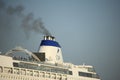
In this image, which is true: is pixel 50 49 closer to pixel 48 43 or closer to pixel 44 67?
pixel 48 43

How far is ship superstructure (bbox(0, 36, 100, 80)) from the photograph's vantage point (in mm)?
41562

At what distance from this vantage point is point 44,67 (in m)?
44.8

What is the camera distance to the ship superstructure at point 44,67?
41.6 m

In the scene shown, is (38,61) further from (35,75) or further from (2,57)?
(2,57)

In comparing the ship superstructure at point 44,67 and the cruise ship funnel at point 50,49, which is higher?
the cruise ship funnel at point 50,49

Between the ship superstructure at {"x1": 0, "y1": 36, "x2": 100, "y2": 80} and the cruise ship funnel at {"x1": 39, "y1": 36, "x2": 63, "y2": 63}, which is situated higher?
the cruise ship funnel at {"x1": 39, "y1": 36, "x2": 63, "y2": 63}

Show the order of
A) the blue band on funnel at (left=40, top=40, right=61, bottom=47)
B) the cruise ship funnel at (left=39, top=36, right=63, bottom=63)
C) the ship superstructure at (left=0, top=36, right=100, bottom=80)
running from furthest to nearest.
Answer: the blue band on funnel at (left=40, top=40, right=61, bottom=47), the cruise ship funnel at (left=39, top=36, right=63, bottom=63), the ship superstructure at (left=0, top=36, right=100, bottom=80)

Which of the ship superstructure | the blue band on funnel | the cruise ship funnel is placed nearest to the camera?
the ship superstructure

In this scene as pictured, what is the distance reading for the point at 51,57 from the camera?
49469 mm

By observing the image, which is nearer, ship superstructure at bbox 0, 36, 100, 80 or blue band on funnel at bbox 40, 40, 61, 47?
ship superstructure at bbox 0, 36, 100, 80

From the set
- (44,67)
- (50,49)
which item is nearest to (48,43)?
(50,49)

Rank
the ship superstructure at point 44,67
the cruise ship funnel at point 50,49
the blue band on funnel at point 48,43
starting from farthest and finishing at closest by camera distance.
→ the blue band on funnel at point 48,43 → the cruise ship funnel at point 50,49 → the ship superstructure at point 44,67

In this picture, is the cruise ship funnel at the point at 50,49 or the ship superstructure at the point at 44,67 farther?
the cruise ship funnel at the point at 50,49

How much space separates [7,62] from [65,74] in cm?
871
